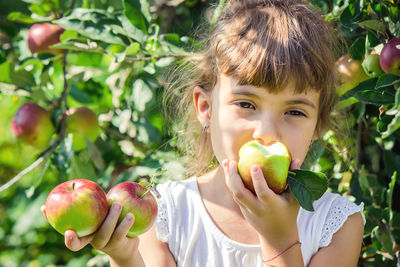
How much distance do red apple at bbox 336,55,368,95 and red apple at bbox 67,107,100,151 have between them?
0.92 metres

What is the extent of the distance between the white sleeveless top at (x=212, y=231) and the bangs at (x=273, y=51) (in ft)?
1.26

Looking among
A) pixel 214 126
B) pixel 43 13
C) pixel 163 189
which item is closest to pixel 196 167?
pixel 163 189

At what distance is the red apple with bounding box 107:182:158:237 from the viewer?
122 cm

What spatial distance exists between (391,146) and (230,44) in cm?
63

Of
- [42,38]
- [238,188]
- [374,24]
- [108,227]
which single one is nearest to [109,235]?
[108,227]

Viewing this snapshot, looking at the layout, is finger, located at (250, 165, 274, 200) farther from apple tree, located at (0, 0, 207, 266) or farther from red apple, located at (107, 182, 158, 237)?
apple tree, located at (0, 0, 207, 266)

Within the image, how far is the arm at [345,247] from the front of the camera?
1.51 metres

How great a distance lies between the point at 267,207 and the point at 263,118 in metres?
0.24

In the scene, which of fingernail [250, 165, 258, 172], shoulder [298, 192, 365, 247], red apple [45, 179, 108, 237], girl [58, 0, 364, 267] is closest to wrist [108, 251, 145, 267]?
girl [58, 0, 364, 267]

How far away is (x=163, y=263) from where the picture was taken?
1547 millimetres

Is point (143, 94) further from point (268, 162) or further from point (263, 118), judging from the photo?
point (268, 162)

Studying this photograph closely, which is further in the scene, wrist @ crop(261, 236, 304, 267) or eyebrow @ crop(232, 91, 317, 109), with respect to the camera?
eyebrow @ crop(232, 91, 317, 109)

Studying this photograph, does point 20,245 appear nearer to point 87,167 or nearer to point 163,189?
point 87,167

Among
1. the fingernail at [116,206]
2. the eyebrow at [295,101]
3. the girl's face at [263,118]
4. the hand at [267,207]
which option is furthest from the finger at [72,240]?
the eyebrow at [295,101]
